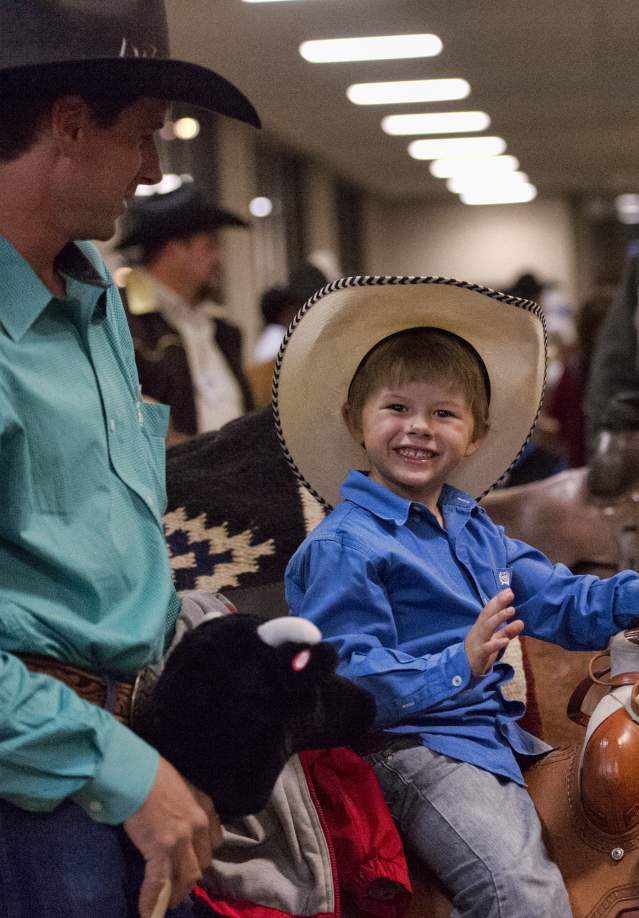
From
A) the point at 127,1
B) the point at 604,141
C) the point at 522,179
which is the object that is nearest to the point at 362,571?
the point at 127,1

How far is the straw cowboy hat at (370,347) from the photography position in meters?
2.30

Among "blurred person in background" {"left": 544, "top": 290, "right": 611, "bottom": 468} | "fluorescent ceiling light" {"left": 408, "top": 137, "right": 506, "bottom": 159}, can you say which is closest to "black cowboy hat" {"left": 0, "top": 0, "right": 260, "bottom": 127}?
"blurred person in background" {"left": 544, "top": 290, "right": 611, "bottom": 468}

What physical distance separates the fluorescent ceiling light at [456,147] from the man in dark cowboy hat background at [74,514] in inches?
562

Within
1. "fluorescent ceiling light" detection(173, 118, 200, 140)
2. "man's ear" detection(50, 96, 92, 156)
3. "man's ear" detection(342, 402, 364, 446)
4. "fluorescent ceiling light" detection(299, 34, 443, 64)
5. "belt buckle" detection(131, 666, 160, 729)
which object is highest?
"fluorescent ceiling light" detection(299, 34, 443, 64)

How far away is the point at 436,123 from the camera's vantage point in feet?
46.8

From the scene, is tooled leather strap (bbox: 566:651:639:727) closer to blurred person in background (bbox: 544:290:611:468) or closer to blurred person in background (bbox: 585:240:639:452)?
blurred person in background (bbox: 585:240:639:452)

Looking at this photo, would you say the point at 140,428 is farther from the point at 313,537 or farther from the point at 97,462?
the point at 313,537

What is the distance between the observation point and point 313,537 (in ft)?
7.16

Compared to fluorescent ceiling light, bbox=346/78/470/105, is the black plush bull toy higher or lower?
lower

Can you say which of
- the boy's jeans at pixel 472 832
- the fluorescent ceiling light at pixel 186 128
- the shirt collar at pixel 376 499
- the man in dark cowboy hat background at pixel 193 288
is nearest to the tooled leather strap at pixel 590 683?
the boy's jeans at pixel 472 832

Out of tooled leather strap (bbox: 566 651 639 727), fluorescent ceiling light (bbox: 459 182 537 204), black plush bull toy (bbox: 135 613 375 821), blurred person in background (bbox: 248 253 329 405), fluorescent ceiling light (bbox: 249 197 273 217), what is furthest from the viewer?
fluorescent ceiling light (bbox: 459 182 537 204)

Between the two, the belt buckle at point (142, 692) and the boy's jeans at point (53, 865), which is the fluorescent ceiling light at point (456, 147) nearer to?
the belt buckle at point (142, 692)

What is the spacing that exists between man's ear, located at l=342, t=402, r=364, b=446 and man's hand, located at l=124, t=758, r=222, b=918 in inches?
39.6

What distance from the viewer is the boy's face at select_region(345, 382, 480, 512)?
227cm
